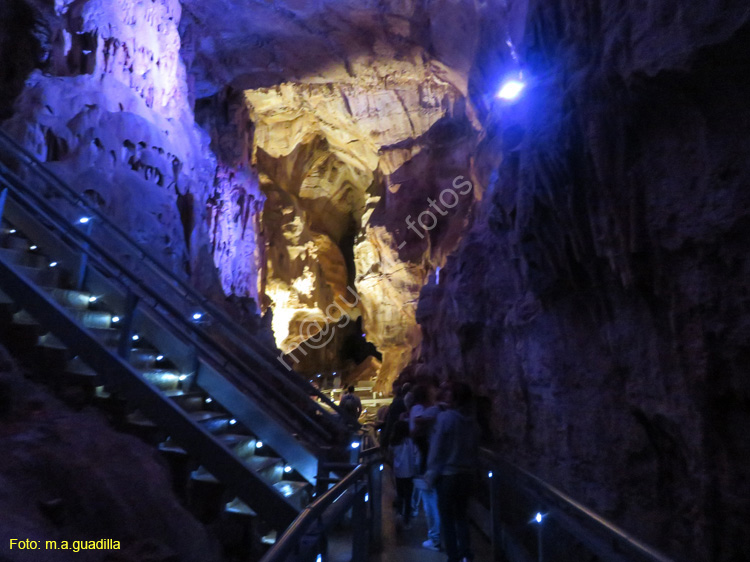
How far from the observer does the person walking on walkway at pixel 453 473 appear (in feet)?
11.6

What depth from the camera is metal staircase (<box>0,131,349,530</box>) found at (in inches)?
140

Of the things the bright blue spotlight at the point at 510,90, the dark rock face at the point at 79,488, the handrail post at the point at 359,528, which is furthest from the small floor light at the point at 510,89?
the dark rock face at the point at 79,488

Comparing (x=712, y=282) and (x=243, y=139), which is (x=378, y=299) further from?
(x=712, y=282)

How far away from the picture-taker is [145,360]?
438 centimetres

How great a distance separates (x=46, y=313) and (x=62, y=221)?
Result: 1024 millimetres

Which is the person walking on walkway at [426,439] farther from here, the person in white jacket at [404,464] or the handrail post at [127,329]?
the handrail post at [127,329]

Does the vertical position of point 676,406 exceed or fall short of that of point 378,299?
it falls short

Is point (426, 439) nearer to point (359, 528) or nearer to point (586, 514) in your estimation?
point (359, 528)

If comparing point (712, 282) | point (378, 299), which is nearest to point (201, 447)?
point (712, 282)

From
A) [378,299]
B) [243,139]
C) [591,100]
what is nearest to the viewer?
[591,100]

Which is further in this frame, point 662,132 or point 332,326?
point 332,326

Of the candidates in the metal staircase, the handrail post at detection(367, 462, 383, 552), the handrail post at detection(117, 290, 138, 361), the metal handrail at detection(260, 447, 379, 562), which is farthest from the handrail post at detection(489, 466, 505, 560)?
the handrail post at detection(117, 290, 138, 361)

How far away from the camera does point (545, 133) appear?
447cm

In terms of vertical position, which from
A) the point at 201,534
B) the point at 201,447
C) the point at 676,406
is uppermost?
the point at 676,406
